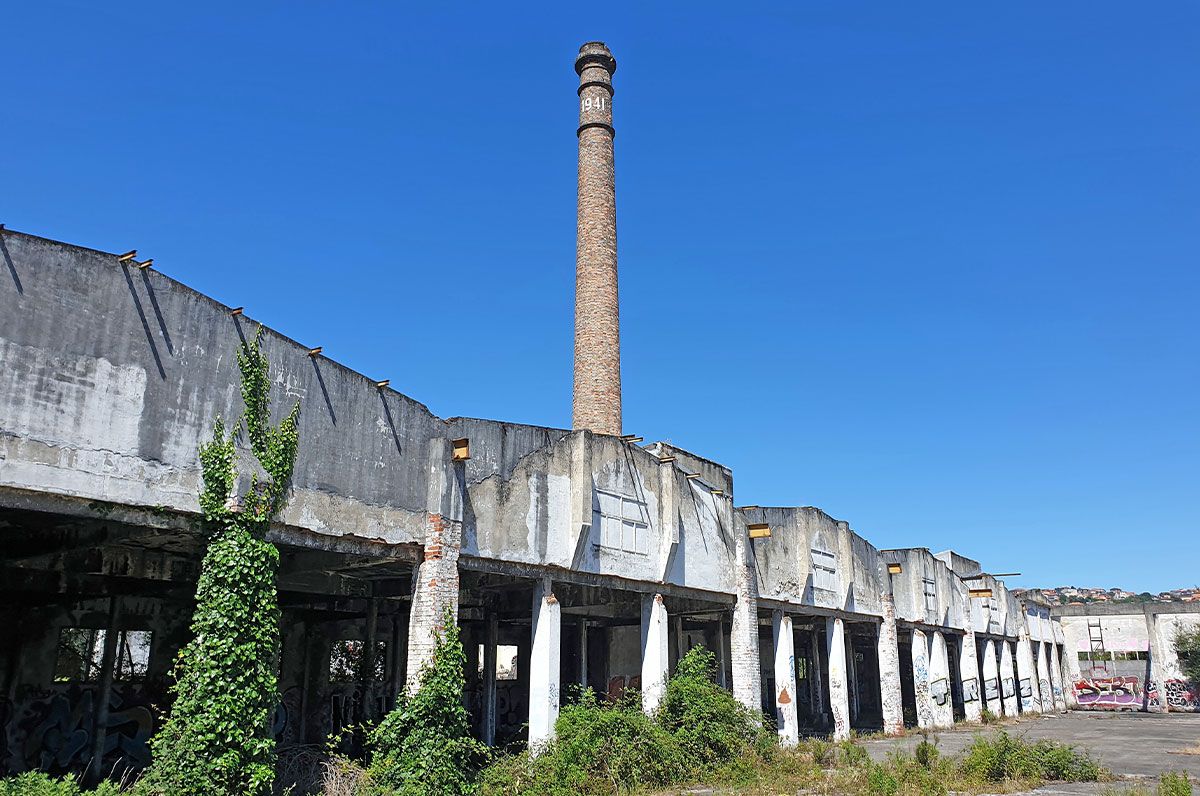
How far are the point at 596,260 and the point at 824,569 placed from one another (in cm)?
1220

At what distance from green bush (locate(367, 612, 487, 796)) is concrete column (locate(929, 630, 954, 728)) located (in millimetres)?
22556

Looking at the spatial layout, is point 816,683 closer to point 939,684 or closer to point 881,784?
point 939,684

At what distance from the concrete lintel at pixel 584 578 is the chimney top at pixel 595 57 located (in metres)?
20.1

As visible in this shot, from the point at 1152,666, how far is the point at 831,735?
93.7 ft

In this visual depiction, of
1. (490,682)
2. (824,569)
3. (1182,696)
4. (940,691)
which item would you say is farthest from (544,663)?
(1182,696)

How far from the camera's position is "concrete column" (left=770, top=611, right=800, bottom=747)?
2228 centimetres

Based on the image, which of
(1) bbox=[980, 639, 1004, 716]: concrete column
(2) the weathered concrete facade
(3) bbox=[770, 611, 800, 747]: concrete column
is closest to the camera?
(3) bbox=[770, 611, 800, 747]: concrete column

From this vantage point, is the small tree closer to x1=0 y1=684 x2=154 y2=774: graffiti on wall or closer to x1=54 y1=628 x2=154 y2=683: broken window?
x1=0 y1=684 x2=154 y2=774: graffiti on wall

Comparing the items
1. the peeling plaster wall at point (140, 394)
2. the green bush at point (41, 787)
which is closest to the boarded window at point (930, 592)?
the peeling plaster wall at point (140, 394)

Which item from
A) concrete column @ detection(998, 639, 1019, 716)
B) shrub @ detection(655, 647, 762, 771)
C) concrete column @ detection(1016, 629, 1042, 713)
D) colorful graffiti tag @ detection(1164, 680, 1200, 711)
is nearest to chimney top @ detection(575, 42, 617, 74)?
shrub @ detection(655, 647, 762, 771)

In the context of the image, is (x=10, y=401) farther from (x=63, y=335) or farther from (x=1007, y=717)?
(x=1007, y=717)

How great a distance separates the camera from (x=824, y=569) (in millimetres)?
25688

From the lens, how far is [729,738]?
1805 cm

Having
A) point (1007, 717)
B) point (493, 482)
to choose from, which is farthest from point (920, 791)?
point (1007, 717)
